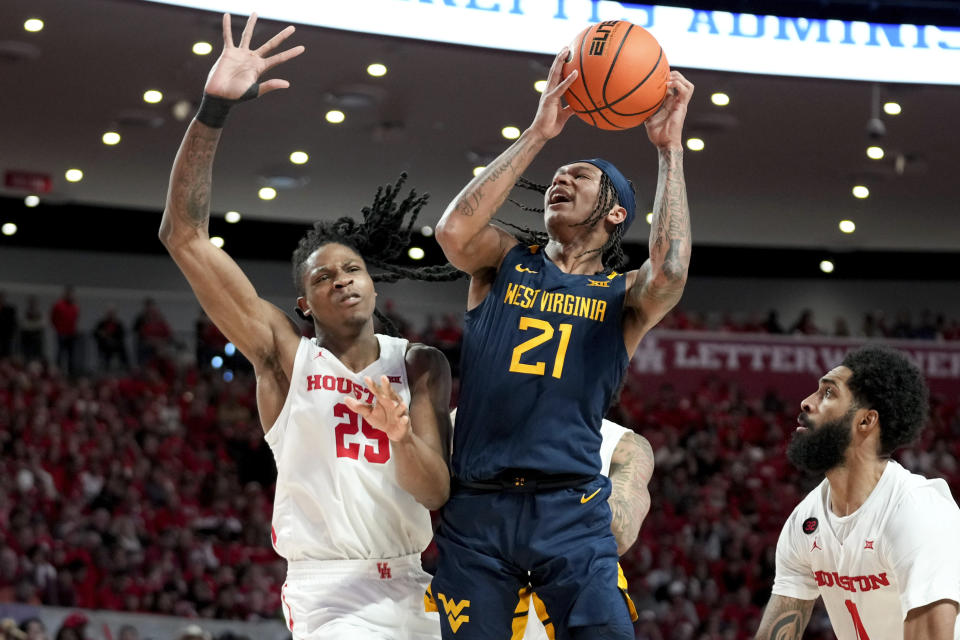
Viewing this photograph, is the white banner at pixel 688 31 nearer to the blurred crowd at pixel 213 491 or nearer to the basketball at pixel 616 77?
the blurred crowd at pixel 213 491

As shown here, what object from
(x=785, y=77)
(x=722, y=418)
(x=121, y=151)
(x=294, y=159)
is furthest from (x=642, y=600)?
(x=121, y=151)

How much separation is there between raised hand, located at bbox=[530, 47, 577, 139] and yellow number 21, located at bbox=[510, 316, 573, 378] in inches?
22.7

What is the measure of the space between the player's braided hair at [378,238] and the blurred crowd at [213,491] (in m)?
5.89

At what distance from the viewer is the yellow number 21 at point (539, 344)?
381 centimetres

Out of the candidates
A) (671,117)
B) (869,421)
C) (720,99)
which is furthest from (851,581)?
(720,99)

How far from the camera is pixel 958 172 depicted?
15.9 m

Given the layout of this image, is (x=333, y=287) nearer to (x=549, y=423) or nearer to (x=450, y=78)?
(x=549, y=423)

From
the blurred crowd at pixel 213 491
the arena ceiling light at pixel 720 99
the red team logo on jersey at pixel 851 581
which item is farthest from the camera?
the arena ceiling light at pixel 720 99

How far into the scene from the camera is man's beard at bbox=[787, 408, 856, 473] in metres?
4.44

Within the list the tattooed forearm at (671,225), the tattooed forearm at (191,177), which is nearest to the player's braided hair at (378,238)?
the tattooed forearm at (191,177)

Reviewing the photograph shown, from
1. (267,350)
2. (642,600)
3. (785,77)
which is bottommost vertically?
(642,600)

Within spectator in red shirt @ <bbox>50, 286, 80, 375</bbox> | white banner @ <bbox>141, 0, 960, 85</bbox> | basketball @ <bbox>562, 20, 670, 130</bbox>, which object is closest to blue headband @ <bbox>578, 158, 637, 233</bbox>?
basketball @ <bbox>562, 20, 670, 130</bbox>

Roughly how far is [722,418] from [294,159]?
20.3ft

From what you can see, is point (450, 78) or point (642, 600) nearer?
point (642, 600)
